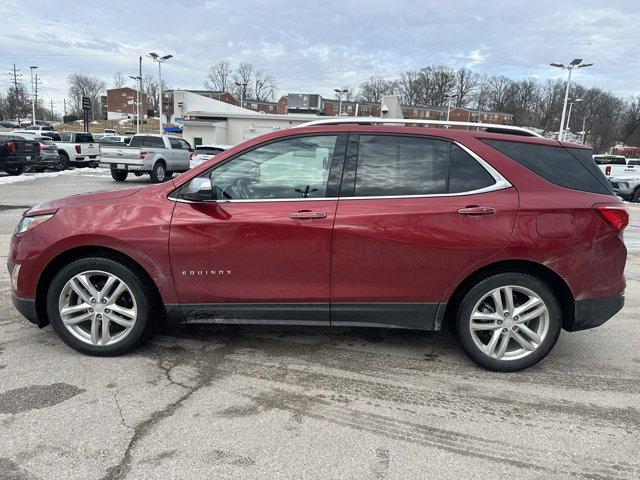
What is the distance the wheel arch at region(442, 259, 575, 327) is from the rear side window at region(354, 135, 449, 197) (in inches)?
25.8

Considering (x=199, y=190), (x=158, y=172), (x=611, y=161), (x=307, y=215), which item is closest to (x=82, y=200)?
(x=199, y=190)

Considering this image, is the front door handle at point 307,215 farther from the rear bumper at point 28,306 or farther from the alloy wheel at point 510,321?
the rear bumper at point 28,306

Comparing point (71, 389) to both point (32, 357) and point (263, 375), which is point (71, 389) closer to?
point (32, 357)

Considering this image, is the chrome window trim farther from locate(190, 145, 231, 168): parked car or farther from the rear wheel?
the rear wheel

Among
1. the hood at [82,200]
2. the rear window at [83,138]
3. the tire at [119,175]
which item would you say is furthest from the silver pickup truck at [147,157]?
the hood at [82,200]

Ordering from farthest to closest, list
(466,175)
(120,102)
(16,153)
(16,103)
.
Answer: (120,102) → (16,103) → (16,153) → (466,175)

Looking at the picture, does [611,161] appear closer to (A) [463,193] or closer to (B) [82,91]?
(A) [463,193]

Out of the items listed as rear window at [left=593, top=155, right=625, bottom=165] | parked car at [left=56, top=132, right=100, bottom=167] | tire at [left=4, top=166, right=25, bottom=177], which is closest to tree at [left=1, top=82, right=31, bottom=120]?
parked car at [left=56, top=132, right=100, bottom=167]

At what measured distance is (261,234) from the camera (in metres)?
3.36

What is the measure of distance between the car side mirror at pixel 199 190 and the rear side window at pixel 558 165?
6.60 ft

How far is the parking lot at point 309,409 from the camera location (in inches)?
99.3

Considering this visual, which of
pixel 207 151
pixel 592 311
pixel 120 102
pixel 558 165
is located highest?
pixel 120 102

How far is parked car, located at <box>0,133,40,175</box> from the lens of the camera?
17422 mm

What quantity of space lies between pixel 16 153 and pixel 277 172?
17.9 m
